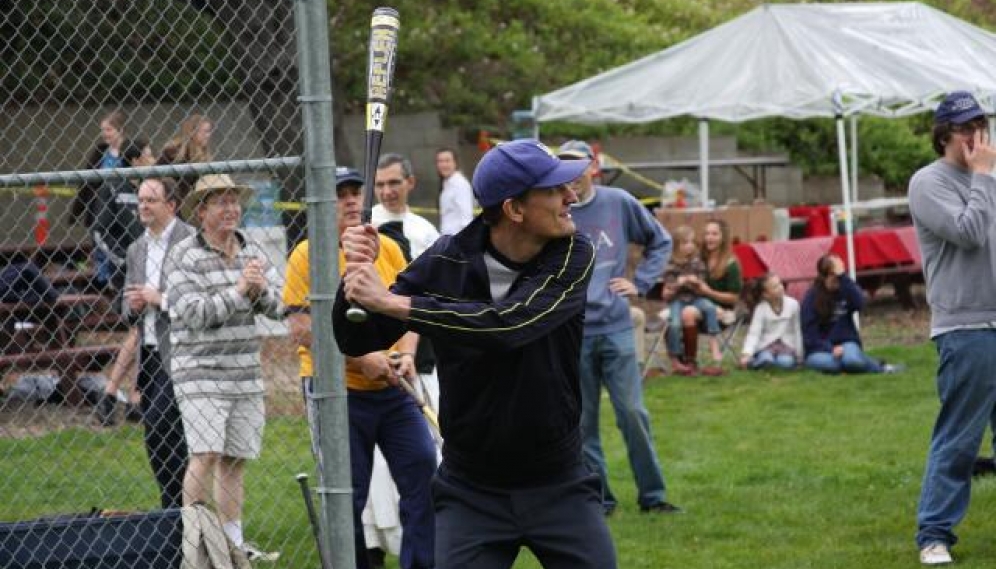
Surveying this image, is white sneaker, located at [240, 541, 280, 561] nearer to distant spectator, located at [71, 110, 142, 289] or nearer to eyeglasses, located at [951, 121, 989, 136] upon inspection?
distant spectator, located at [71, 110, 142, 289]

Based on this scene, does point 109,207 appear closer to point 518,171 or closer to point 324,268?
point 324,268

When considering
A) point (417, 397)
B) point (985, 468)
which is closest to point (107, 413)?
point (417, 397)

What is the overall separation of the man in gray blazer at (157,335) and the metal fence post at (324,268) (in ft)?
7.86

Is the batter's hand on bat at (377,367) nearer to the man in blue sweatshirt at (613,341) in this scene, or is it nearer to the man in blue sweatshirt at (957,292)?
the man in blue sweatshirt at (613,341)

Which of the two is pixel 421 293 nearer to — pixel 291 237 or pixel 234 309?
pixel 234 309

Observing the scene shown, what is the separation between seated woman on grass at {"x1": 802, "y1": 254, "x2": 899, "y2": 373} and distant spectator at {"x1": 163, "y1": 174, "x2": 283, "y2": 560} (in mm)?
7828

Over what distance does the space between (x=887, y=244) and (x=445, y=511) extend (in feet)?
44.9

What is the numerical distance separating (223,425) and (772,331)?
8.30 m

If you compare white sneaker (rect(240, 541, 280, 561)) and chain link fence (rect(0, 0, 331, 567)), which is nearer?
white sneaker (rect(240, 541, 280, 561))

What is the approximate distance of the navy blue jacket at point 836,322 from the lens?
14445 mm

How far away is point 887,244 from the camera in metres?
17.8

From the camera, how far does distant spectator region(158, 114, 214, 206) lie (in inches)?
311

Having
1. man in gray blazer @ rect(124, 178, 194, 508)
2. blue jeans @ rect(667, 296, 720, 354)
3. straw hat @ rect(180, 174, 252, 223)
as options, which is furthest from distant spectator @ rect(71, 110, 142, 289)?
blue jeans @ rect(667, 296, 720, 354)

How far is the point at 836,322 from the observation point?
14.5 metres
